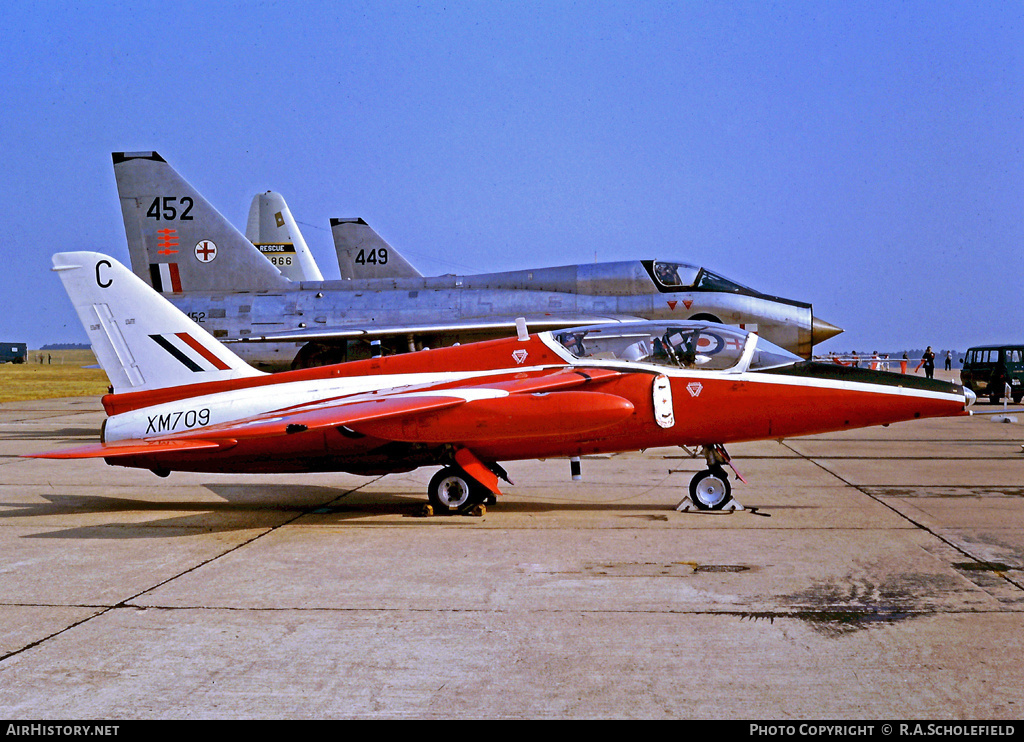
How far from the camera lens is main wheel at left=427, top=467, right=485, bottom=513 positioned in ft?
30.5

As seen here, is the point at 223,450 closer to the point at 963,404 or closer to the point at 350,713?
the point at 350,713

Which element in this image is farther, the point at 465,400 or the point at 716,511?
the point at 716,511

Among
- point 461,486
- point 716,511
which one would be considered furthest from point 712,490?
point 461,486

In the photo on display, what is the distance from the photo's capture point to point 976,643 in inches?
191

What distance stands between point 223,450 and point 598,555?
461 cm

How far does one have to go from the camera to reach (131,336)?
406 inches

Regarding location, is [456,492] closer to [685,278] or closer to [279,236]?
[685,278]

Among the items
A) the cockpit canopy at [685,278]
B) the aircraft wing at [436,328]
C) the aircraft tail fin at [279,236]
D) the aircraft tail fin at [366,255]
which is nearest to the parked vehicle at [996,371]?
the cockpit canopy at [685,278]

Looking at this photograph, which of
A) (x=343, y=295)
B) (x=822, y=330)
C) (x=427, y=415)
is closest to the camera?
(x=427, y=415)

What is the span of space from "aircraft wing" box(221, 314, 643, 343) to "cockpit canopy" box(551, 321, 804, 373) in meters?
9.55

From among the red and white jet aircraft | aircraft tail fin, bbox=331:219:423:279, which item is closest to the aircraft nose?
the red and white jet aircraft

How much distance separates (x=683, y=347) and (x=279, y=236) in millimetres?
40988

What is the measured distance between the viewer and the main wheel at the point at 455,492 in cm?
929

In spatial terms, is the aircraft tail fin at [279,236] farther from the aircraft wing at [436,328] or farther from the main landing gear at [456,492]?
the main landing gear at [456,492]
